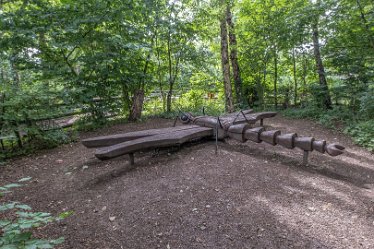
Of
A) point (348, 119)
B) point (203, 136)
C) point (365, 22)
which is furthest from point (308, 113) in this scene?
point (203, 136)

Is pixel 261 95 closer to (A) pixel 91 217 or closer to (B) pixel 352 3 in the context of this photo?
(B) pixel 352 3

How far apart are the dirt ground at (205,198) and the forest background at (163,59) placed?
5.09 feet

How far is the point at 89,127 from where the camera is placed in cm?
678

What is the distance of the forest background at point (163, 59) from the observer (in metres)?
5.59

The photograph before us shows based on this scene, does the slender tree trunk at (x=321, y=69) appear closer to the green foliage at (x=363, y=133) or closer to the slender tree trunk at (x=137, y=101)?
the green foliage at (x=363, y=133)

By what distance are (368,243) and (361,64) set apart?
6.50 metres

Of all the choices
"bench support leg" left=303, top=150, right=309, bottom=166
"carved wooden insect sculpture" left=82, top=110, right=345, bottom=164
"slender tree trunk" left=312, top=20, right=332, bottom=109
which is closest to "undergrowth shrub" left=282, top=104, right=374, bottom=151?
"slender tree trunk" left=312, top=20, right=332, bottom=109

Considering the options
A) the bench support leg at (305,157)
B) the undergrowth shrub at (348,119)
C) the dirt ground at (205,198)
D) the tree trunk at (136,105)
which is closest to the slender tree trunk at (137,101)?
the tree trunk at (136,105)

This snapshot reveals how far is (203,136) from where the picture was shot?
4641 millimetres

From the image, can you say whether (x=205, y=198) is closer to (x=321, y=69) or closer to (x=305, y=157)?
(x=305, y=157)

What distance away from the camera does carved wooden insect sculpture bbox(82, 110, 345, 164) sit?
→ 3.59 metres

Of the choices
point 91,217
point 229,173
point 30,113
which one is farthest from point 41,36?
point 229,173

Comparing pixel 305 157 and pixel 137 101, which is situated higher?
pixel 137 101

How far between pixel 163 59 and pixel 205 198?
6.73 metres
